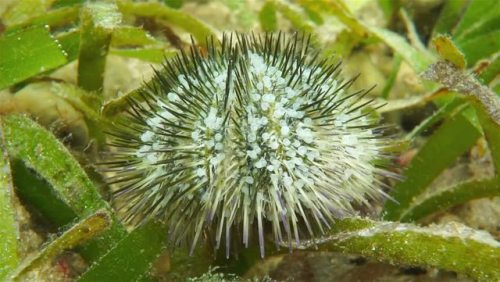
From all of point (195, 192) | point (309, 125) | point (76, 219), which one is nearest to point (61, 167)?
point (76, 219)

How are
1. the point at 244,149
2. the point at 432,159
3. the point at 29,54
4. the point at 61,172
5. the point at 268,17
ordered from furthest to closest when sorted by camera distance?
the point at 268,17 → the point at 432,159 → the point at 29,54 → the point at 61,172 → the point at 244,149

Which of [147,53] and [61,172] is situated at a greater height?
[147,53]

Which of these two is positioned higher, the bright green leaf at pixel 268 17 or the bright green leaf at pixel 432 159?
the bright green leaf at pixel 268 17

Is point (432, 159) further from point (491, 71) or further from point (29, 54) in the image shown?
point (29, 54)

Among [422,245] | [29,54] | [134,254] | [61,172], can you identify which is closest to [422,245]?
[422,245]

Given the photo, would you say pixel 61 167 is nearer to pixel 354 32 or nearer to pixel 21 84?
pixel 21 84

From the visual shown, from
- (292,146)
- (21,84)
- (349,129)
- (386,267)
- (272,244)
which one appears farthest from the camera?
(21,84)

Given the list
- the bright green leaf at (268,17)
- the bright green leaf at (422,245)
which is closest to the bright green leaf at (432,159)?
the bright green leaf at (422,245)

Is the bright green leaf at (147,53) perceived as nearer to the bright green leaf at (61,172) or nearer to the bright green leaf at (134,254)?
the bright green leaf at (61,172)
